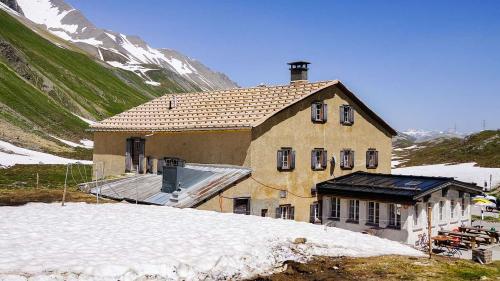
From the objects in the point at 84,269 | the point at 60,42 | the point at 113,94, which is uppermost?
the point at 60,42

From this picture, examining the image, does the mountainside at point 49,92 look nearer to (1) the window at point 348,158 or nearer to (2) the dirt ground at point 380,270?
(1) the window at point 348,158

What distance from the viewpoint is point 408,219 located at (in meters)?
27.2

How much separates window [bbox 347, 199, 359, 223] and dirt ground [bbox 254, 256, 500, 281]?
11426 mm

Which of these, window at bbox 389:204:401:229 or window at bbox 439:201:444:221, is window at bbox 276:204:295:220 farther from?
window at bbox 439:201:444:221

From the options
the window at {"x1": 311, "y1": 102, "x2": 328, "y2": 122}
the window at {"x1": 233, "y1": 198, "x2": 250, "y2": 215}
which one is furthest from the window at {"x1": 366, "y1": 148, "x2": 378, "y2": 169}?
the window at {"x1": 233, "y1": 198, "x2": 250, "y2": 215}

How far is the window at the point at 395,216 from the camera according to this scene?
27.8 m

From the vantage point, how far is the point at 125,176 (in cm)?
3634

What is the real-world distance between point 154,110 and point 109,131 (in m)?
3.80

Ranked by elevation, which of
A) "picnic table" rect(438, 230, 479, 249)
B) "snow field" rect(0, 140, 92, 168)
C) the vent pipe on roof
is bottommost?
"picnic table" rect(438, 230, 479, 249)

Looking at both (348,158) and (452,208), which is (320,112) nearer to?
(348,158)

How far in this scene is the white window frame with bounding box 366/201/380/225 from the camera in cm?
2881

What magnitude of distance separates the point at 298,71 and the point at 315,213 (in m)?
10.0

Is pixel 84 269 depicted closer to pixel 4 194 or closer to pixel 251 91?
pixel 4 194

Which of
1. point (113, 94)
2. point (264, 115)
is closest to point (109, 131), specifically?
point (264, 115)
